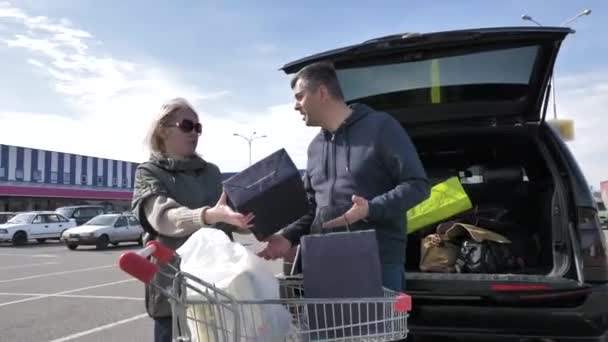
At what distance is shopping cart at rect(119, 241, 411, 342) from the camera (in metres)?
1.74

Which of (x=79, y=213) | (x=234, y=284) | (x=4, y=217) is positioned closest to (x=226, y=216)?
(x=234, y=284)

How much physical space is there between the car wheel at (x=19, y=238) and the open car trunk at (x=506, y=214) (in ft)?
75.6

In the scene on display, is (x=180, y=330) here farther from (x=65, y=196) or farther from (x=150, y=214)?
(x=65, y=196)

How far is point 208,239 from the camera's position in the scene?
1.94 metres

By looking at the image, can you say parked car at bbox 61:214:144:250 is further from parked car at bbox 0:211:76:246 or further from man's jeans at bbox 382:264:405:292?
man's jeans at bbox 382:264:405:292

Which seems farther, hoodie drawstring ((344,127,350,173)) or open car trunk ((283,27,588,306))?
open car trunk ((283,27,588,306))

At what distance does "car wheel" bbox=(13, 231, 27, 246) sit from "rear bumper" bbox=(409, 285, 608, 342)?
79.2 ft

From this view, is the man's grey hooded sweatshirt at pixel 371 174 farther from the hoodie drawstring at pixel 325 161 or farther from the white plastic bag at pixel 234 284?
the white plastic bag at pixel 234 284

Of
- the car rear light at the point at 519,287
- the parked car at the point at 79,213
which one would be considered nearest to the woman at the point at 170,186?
the car rear light at the point at 519,287

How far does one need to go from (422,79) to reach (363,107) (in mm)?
1369

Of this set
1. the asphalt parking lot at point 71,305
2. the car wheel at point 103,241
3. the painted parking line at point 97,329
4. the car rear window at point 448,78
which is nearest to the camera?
the car rear window at point 448,78

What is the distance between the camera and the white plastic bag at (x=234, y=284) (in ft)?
5.92

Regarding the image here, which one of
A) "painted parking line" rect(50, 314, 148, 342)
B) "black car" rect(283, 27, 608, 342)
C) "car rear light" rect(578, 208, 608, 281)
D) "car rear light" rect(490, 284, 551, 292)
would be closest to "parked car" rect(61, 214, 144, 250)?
"painted parking line" rect(50, 314, 148, 342)

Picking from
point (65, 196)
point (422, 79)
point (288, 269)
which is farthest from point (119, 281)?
point (65, 196)
